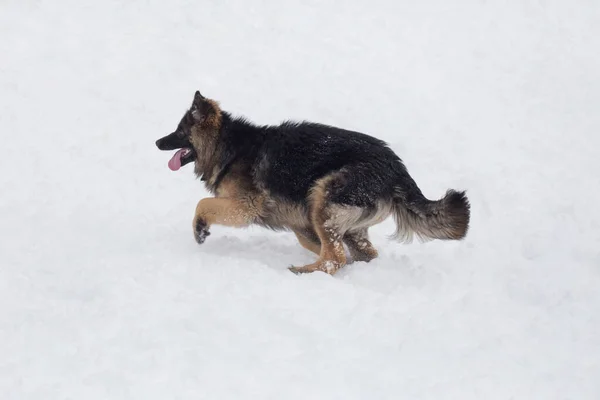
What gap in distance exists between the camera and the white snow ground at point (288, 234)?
17.0 feet

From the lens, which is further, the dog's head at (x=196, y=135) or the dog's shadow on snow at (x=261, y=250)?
the dog's head at (x=196, y=135)

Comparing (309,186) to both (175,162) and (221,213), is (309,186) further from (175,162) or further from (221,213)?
(175,162)

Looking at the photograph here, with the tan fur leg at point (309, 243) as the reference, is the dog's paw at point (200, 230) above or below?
below

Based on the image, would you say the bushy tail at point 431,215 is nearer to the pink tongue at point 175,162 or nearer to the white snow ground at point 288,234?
the white snow ground at point 288,234

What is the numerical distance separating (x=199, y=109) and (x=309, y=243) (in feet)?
6.68

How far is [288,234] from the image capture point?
29.9ft

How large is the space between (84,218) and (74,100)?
3786 millimetres

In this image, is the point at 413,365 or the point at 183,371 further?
the point at 413,365

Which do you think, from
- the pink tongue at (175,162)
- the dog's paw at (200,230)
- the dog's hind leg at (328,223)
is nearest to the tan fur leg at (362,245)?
the dog's hind leg at (328,223)

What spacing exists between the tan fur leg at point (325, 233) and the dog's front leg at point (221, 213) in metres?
0.80

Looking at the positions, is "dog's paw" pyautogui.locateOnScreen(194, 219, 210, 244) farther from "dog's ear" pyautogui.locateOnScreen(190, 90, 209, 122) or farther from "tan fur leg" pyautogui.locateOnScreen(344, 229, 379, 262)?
"tan fur leg" pyautogui.locateOnScreen(344, 229, 379, 262)

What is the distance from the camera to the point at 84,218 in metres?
8.95

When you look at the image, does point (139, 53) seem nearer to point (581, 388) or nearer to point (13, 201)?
point (13, 201)

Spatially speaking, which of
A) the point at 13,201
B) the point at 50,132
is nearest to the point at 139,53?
the point at 50,132
